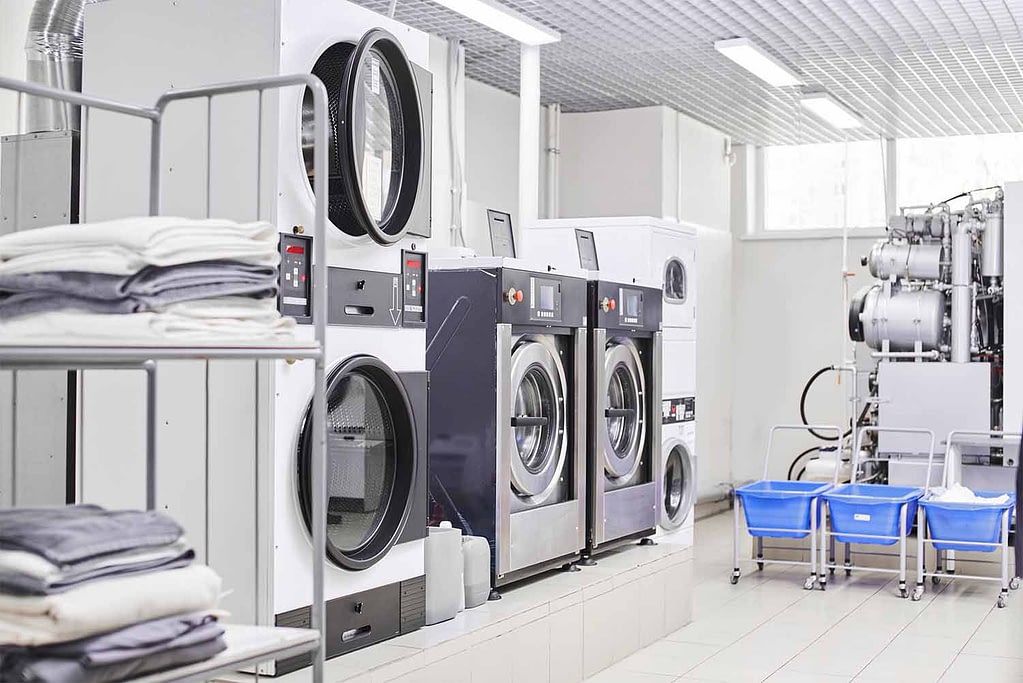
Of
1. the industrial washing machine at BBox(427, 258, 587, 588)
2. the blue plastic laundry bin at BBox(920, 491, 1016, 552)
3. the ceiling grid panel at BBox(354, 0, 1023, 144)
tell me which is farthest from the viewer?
the ceiling grid panel at BBox(354, 0, 1023, 144)

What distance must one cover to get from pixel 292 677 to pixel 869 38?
17.1 ft

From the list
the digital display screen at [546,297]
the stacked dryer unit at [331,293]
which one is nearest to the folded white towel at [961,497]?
the digital display screen at [546,297]

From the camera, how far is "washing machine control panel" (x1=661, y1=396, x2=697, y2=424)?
6676mm

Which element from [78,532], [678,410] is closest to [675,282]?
[678,410]

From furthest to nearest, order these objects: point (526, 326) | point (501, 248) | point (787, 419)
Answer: point (787, 419)
point (501, 248)
point (526, 326)

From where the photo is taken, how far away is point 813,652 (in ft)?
16.6

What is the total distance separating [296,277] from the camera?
3318mm

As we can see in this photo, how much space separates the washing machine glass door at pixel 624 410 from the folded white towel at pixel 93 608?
3.66 meters

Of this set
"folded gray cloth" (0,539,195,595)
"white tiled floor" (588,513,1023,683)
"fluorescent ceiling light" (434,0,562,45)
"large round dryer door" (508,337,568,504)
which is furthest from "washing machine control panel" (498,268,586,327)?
"folded gray cloth" (0,539,195,595)

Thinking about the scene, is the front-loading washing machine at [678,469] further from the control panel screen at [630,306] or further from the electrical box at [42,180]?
the electrical box at [42,180]

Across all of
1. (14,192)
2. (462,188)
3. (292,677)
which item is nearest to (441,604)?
(292,677)

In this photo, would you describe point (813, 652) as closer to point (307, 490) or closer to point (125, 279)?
point (307, 490)

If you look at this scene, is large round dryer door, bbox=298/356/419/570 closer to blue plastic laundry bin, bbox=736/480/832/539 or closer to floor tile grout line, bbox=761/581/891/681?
floor tile grout line, bbox=761/581/891/681

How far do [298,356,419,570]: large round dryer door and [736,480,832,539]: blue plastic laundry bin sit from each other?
9.90 ft
